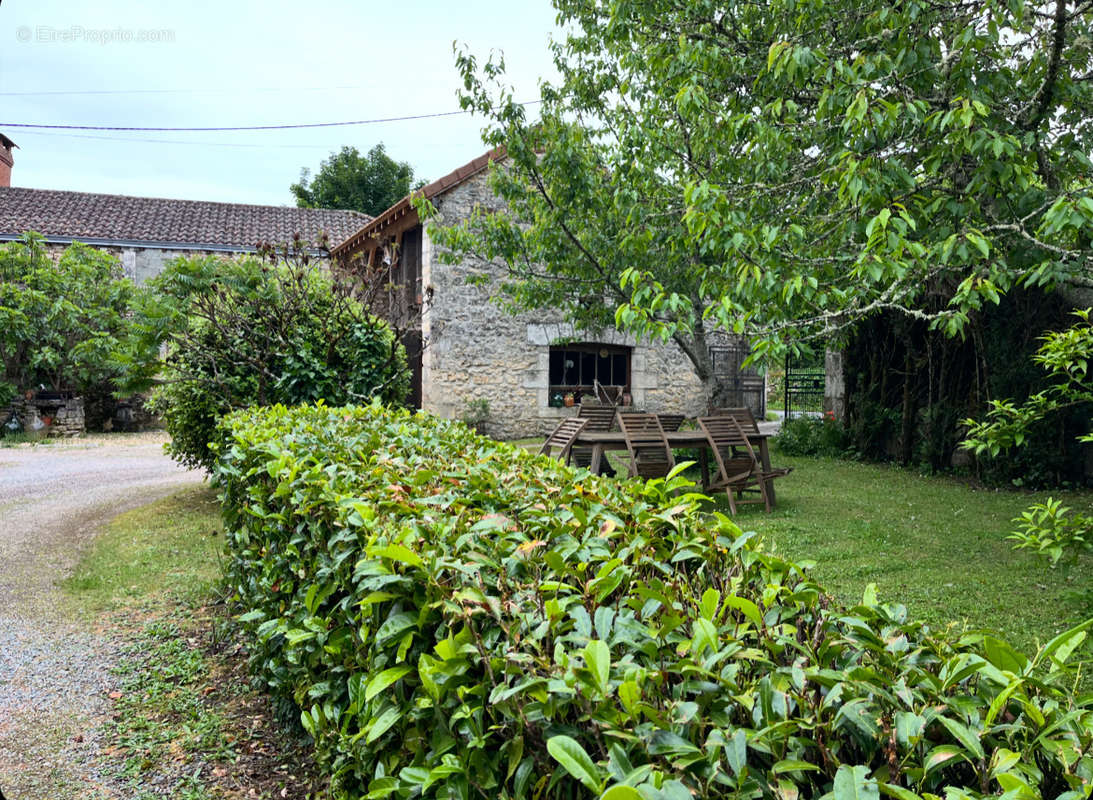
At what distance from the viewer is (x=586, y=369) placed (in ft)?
49.6

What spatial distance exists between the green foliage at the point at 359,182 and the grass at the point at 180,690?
26258mm

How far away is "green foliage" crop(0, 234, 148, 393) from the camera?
15.1 m

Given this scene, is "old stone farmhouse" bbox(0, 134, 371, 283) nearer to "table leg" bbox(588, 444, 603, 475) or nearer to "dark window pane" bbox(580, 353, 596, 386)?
"dark window pane" bbox(580, 353, 596, 386)

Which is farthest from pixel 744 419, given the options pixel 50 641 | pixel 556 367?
pixel 556 367

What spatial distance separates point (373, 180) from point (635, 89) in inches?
935

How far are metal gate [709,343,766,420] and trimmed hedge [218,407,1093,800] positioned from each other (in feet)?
44.8

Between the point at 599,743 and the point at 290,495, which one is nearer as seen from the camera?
the point at 599,743

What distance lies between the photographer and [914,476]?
9.84 m

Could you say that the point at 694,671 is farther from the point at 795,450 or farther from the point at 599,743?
the point at 795,450

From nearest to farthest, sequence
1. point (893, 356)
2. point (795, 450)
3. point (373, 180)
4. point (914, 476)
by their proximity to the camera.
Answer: point (914, 476)
point (893, 356)
point (795, 450)
point (373, 180)

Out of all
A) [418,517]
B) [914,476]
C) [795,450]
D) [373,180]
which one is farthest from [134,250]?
[418,517]

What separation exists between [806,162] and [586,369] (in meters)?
8.95

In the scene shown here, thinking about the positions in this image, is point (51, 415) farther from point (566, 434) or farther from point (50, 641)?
point (50, 641)

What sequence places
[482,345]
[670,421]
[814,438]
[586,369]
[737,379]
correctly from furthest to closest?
[737,379] → [586,369] → [482,345] → [814,438] → [670,421]
